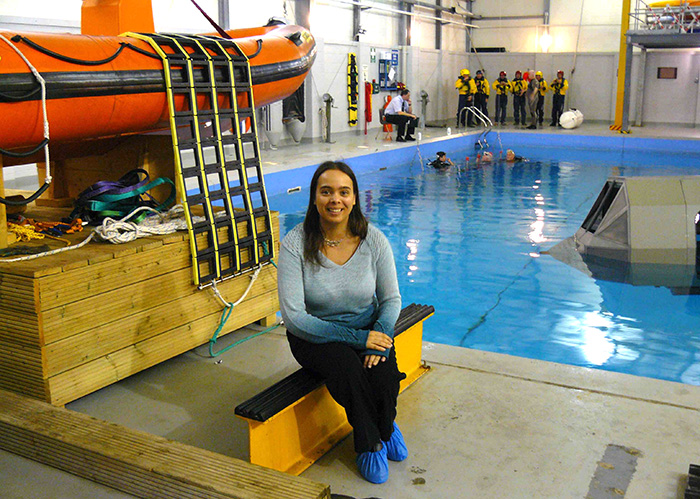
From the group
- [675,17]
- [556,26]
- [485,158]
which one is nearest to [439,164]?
[485,158]

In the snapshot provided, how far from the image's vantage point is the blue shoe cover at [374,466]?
2.11 meters

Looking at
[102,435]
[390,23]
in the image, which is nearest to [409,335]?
[102,435]

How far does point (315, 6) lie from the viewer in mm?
13555

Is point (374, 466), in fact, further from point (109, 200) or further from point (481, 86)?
point (481, 86)

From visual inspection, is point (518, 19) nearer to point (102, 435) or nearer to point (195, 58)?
point (195, 58)

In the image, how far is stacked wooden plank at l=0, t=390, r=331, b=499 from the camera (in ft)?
5.89

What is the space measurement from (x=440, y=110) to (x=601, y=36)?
4756mm

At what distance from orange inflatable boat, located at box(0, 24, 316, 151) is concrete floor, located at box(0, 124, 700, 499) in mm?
1076

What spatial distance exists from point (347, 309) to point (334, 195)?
0.39 meters

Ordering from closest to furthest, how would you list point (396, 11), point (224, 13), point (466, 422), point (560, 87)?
point (466, 422)
point (224, 13)
point (396, 11)
point (560, 87)

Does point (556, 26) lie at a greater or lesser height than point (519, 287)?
greater

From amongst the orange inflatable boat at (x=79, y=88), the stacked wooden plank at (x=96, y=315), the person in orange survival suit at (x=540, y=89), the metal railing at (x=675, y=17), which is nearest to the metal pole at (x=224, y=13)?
the metal railing at (x=675, y=17)

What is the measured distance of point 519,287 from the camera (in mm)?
4984

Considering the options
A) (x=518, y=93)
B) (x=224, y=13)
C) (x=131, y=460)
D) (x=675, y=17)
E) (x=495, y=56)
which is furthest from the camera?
(x=495, y=56)
